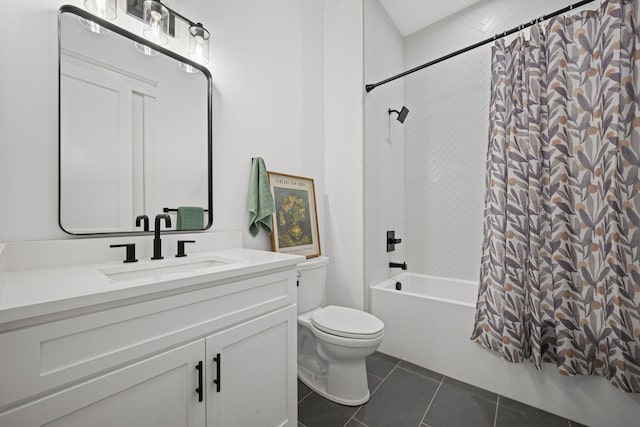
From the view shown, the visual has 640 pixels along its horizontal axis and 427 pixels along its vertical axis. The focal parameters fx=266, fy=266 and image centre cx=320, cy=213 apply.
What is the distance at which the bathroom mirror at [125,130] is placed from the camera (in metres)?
1.04

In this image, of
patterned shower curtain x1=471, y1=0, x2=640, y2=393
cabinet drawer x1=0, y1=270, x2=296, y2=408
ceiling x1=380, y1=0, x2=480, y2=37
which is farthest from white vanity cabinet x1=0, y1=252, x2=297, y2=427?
ceiling x1=380, y1=0, x2=480, y2=37

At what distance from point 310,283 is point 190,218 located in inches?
32.7

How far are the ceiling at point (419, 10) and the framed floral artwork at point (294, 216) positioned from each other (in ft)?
5.77

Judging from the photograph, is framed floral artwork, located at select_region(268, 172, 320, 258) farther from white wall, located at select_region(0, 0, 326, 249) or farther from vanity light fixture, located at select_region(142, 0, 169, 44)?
vanity light fixture, located at select_region(142, 0, 169, 44)

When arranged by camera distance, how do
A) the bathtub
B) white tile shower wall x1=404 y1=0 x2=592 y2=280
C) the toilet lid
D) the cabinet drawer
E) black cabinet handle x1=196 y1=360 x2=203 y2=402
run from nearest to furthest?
the cabinet drawer → black cabinet handle x1=196 y1=360 x2=203 y2=402 → the bathtub → the toilet lid → white tile shower wall x1=404 y1=0 x2=592 y2=280

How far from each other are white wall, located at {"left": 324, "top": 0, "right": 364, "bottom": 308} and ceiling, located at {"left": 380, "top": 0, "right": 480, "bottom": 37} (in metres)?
0.50

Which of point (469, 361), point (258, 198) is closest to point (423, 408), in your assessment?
point (469, 361)

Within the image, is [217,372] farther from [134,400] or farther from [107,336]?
[107,336]

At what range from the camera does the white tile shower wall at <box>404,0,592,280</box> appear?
7.48 ft

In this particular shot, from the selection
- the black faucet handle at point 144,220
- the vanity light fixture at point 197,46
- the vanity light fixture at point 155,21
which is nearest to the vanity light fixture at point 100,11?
the vanity light fixture at point 155,21

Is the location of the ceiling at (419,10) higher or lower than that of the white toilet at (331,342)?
higher

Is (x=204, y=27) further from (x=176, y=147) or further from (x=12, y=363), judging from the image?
(x=12, y=363)

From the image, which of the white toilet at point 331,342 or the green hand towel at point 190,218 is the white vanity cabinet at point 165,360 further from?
the green hand towel at point 190,218

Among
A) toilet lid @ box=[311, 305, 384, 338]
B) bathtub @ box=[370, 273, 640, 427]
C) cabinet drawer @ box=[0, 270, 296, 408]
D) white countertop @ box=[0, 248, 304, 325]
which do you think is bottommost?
bathtub @ box=[370, 273, 640, 427]
